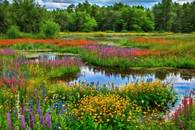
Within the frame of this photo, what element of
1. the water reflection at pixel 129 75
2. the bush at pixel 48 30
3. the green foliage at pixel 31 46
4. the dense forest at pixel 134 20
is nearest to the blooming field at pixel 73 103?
the water reflection at pixel 129 75

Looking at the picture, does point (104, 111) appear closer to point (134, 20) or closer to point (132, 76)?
point (132, 76)

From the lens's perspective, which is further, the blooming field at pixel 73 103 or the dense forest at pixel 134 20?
the dense forest at pixel 134 20

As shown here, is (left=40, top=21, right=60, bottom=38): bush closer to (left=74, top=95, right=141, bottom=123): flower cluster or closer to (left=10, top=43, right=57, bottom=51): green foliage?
(left=10, top=43, right=57, bottom=51): green foliage

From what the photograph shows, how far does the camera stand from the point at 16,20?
63.8 meters

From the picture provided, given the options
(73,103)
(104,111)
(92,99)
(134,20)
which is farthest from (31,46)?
(134,20)

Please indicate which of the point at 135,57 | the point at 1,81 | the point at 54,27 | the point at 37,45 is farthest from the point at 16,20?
the point at 1,81

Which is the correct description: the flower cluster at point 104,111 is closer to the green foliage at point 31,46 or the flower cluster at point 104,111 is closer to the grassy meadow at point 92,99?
the grassy meadow at point 92,99

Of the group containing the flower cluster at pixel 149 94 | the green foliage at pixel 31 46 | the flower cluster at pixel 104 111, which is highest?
the flower cluster at pixel 104 111

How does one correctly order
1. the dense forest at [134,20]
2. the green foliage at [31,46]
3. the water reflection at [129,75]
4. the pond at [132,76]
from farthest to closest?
the dense forest at [134,20] → the green foliage at [31,46] → the water reflection at [129,75] → the pond at [132,76]

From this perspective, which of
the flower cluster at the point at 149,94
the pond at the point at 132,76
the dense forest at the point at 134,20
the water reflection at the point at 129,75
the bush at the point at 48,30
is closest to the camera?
the flower cluster at the point at 149,94

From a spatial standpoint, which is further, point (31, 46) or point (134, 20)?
point (134, 20)

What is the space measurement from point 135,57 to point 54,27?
3049cm

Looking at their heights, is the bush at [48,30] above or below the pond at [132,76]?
above

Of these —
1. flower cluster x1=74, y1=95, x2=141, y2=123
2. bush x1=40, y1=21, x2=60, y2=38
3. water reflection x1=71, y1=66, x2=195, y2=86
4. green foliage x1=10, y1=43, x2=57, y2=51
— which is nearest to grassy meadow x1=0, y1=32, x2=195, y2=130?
flower cluster x1=74, y1=95, x2=141, y2=123
